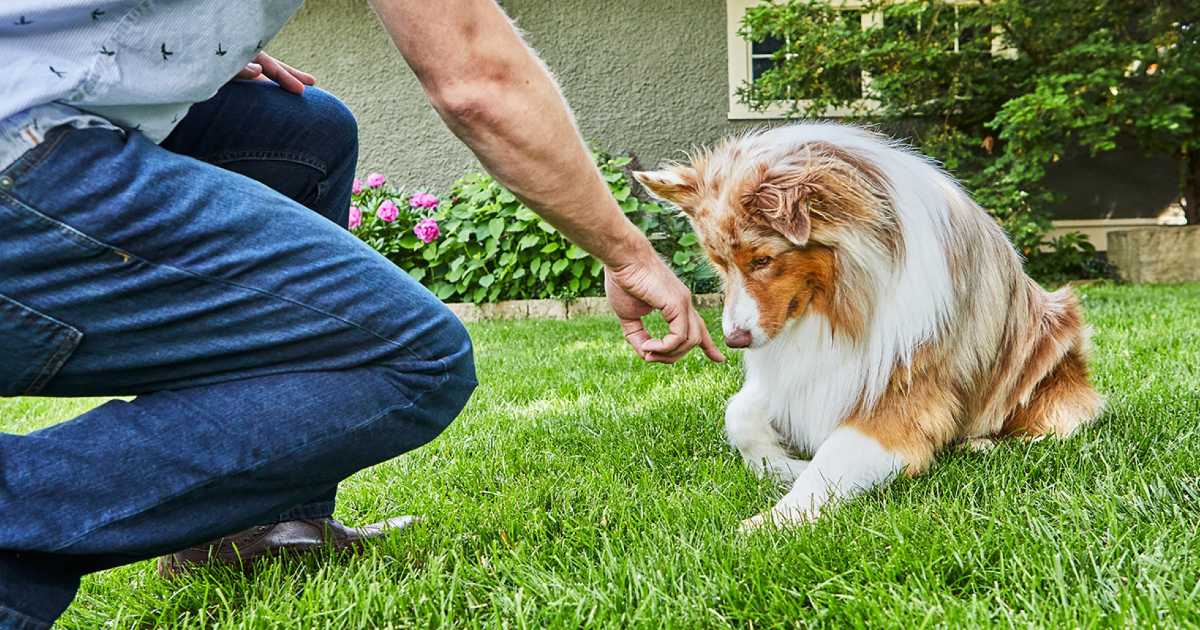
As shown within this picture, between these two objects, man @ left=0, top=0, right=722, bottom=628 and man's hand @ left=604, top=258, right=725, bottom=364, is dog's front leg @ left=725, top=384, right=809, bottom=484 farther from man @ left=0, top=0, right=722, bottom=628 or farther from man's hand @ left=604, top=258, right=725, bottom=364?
man @ left=0, top=0, right=722, bottom=628

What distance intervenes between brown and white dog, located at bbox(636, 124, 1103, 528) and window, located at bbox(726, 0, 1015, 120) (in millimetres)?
6843

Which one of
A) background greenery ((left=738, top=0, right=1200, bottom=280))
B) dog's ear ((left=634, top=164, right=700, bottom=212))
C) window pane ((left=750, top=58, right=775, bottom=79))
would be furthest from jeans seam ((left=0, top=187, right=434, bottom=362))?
window pane ((left=750, top=58, right=775, bottom=79))

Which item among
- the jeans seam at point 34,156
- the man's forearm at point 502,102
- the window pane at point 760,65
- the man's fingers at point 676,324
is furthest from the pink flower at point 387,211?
the jeans seam at point 34,156

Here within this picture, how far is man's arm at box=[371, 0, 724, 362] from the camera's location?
54.5 inches

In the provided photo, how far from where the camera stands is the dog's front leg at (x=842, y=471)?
2.25 m

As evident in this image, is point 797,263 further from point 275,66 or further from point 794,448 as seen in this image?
point 275,66

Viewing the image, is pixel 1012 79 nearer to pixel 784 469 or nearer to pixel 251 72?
pixel 784 469

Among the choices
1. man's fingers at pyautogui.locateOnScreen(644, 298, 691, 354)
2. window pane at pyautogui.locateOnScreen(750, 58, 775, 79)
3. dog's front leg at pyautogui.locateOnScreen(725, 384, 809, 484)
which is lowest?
dog's front leg at pyautogui.locateOnScreen(725, 384, 809, 484)

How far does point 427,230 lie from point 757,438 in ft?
20.8

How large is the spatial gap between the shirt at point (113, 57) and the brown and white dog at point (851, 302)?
145 centimetres

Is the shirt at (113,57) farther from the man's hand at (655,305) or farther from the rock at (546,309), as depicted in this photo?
the rock at (546,309)

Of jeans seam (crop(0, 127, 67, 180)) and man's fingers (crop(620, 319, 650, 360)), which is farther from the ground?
jeans seam (crop(0, 127, 67, 180))

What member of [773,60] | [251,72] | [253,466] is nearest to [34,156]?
[253,466]

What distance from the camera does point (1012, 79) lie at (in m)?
8.89
